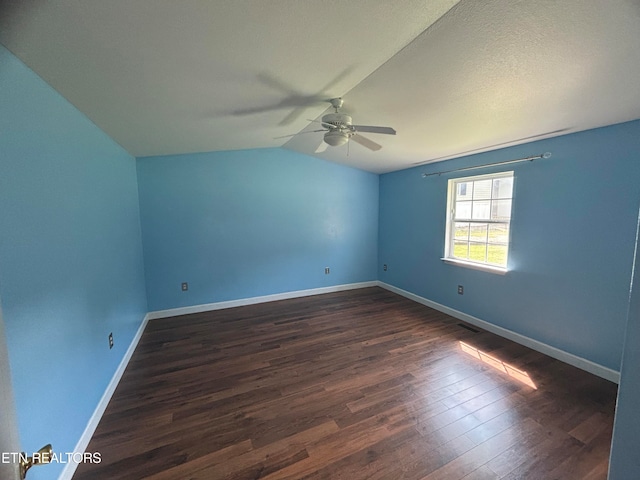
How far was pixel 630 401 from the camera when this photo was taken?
55 cm

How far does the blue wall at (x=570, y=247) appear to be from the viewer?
208cm

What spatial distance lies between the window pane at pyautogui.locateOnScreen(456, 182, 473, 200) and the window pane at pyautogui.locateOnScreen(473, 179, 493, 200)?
0.24 ft

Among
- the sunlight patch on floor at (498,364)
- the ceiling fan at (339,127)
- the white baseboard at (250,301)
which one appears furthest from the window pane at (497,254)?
the white baseboard at (250,301)

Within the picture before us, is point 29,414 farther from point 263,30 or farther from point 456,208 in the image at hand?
point 456,208

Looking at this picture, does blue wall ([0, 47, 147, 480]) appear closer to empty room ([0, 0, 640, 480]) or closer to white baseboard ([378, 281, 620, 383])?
empty room ([0, 0, 640, 480])

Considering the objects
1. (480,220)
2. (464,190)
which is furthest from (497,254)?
(464,190)

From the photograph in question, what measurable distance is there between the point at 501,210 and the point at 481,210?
259 millimetres

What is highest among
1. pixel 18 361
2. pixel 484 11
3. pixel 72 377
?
pixel 484 11

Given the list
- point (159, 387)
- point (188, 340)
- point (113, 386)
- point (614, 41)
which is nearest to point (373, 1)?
point (614, 41)

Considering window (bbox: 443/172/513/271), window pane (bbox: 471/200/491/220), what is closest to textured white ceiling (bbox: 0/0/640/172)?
window (bbox: 443/172/513/271)

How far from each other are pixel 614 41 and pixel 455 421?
233cm

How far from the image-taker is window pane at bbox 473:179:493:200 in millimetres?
3129

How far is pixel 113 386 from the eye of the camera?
2090 millimetres

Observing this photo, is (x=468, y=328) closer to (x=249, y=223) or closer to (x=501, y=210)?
(x=501, y=210)
